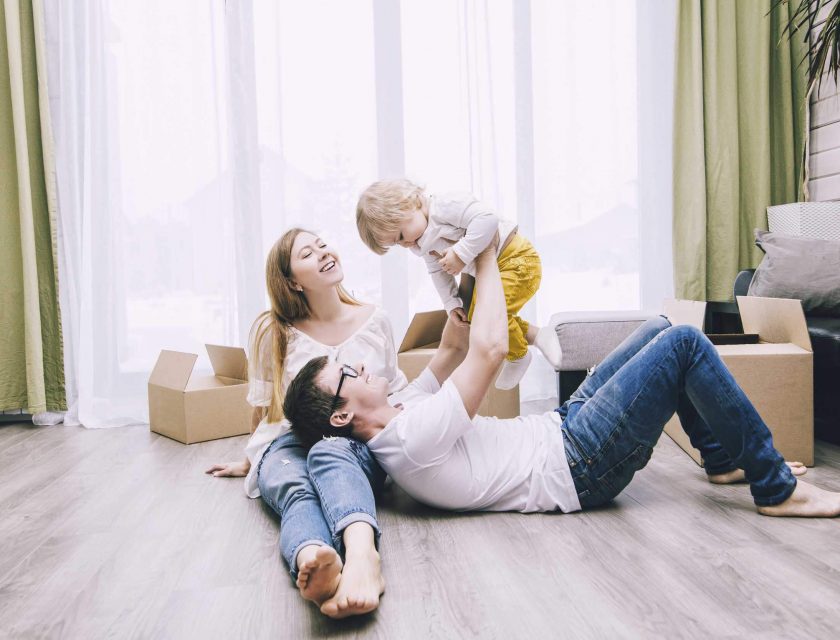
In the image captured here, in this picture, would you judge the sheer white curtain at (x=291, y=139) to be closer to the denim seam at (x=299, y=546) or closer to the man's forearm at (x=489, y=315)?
the man's forearm at (x=489, y=315)

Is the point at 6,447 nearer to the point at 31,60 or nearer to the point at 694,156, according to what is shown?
the point at 31,60

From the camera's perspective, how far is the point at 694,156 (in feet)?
10.6

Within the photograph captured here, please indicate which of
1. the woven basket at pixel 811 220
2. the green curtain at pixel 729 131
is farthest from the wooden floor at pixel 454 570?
the green curtain at pixel 729 131

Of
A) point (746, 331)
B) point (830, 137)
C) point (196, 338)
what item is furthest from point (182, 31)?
point (830, 137)

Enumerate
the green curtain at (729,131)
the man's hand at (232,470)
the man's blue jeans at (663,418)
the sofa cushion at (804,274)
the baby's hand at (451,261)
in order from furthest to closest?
the green curtain at (729,131) < the sofa cushion at (804,274) < the man's hand at (232,470) < the baby's hand at (451,261) < the man's blue jeans at (663,418)

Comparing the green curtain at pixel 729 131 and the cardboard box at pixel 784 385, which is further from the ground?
the green curtain at pixel 729 131

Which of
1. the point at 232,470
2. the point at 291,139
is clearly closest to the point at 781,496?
the point at 232,470

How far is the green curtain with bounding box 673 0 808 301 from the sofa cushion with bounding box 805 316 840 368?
114 centimetres

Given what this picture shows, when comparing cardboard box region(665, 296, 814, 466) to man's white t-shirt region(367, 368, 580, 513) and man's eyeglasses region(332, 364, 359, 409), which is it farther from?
man's eyeglasses region(332, 364, 359, 409)

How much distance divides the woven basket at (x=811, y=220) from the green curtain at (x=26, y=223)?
3.41 metres

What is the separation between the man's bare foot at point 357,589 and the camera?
1077mm

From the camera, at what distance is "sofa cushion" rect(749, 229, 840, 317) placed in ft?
7.72

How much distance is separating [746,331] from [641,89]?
1.61 m

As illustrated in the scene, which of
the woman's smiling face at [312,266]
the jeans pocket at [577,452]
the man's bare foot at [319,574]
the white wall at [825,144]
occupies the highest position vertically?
the white wall at [825,144]
